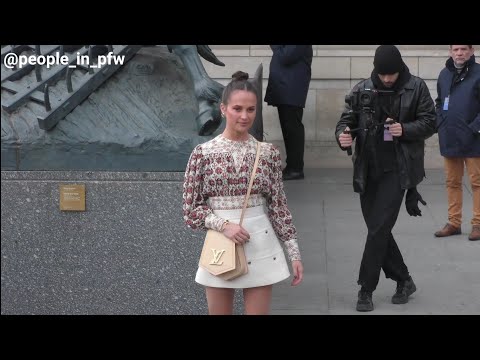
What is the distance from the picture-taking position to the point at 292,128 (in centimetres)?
1205

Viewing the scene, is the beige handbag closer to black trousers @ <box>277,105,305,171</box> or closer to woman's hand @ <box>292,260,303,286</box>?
woman's hand @ <box>292,260,303,286</box>

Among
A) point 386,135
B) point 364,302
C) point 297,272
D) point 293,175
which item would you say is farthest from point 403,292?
point 293,175

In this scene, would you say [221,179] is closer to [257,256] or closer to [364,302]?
[257,256]

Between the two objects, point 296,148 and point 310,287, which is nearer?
point 310,287

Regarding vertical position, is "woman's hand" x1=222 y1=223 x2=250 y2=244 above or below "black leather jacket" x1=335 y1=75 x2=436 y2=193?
below

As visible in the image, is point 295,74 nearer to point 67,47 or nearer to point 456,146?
point 456,146

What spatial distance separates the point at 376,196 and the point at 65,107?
224 cm

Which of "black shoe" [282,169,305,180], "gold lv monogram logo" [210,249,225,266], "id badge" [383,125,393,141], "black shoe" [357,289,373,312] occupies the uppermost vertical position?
"id badge" [383,125,393,141]

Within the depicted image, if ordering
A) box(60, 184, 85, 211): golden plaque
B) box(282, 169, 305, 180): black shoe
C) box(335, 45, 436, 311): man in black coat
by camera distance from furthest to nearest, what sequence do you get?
1. box(282, 169, 305, 180): black shoe
2. box(335, 45, 436, 311): man in black coat
3. box(60, 184, 85, 211): golden plaque

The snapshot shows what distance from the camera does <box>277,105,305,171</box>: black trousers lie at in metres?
12.0

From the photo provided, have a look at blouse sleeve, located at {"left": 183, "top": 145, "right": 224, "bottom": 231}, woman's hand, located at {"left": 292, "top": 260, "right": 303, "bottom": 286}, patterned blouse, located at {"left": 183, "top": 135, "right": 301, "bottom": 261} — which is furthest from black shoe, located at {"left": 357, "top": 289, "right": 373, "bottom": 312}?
blouse sleeve, located at {"left": 183, "top": 145, "right": 224, "bottom": 231}

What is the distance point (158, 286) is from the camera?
679cm

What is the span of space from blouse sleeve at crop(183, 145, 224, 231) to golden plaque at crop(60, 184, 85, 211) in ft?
5.77

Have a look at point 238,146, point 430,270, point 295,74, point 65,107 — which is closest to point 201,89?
point 65,107
